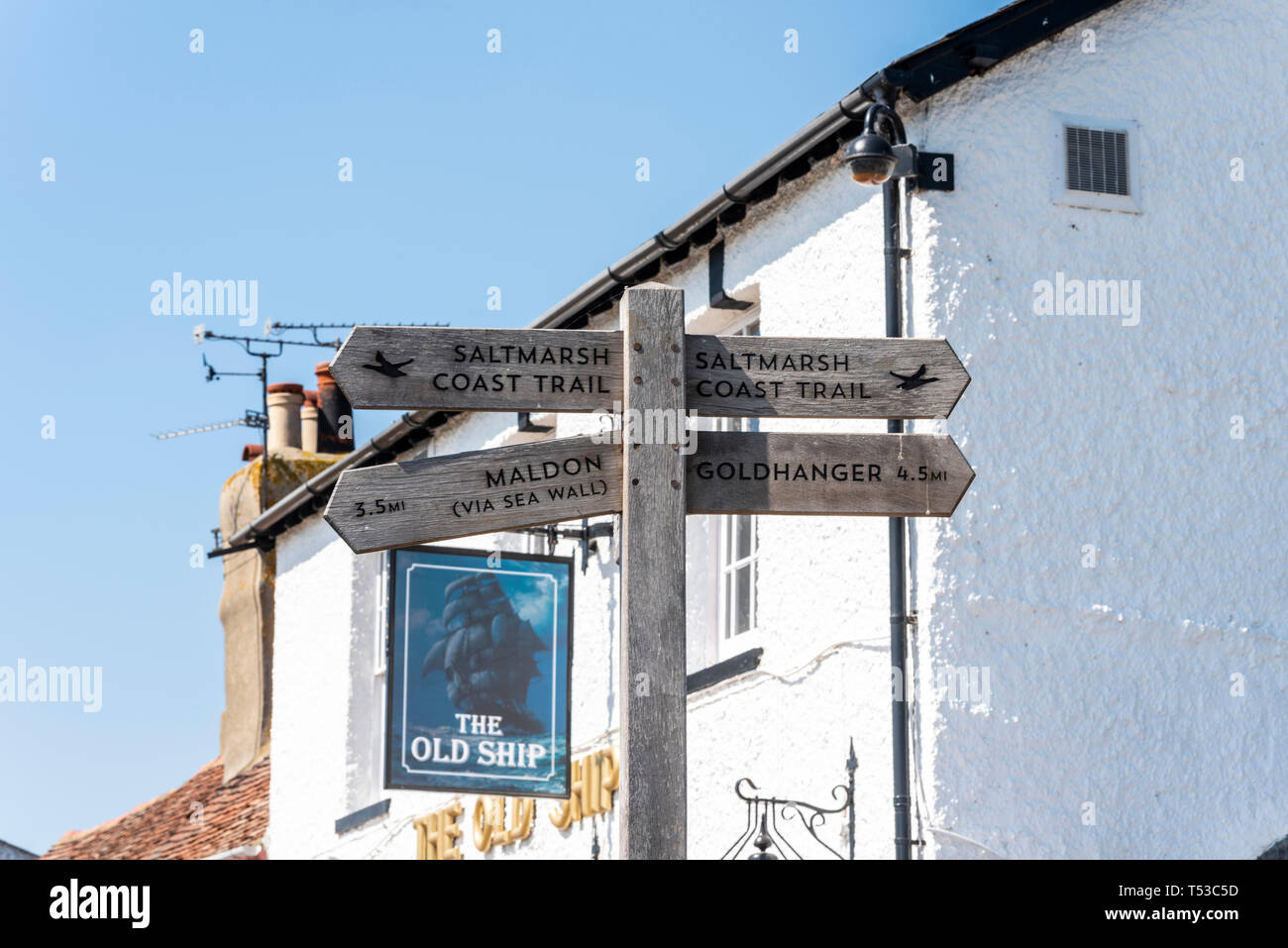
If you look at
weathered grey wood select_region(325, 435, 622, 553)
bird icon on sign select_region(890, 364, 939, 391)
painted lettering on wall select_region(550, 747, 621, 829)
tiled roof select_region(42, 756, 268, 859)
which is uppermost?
bird icon on sign select_region(890, 364, 939, 391)

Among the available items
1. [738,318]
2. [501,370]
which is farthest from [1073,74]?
[501,370]

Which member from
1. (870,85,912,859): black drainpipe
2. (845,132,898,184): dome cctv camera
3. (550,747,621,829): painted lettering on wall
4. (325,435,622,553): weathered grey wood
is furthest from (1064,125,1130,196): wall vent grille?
(325,435,622,553): weathered grey wood

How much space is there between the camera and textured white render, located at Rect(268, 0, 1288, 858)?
7.55 metres

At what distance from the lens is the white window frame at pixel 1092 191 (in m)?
8.20

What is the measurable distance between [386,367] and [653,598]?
964mm

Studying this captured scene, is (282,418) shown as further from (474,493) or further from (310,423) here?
(474,493)

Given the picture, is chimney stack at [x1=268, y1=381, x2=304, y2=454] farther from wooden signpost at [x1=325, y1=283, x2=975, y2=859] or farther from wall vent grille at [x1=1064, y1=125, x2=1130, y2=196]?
wooden signpost at [x1=325, y1=283, x2=975, y2=859]

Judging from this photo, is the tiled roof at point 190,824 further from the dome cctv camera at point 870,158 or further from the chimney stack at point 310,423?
the dome cctv camera at point 870,158

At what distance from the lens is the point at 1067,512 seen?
7.82 meters

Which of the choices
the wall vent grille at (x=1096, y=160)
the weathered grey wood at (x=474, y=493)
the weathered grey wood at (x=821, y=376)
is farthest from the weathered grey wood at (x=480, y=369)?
the wall vent grille at (x=1096, y=160)

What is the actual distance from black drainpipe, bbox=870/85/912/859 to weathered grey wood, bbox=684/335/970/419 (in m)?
2.83

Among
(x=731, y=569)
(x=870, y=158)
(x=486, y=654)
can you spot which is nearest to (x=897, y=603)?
(x=731, y=569)

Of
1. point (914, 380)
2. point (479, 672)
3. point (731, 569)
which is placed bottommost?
point (479, 672)
